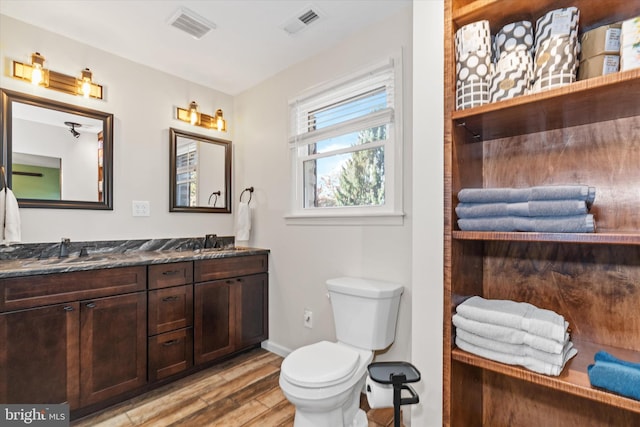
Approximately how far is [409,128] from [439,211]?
882mm

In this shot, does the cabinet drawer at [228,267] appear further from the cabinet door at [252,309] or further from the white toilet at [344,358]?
the white toilet at [344,358]

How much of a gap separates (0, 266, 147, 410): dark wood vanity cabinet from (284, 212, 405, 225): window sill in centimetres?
112

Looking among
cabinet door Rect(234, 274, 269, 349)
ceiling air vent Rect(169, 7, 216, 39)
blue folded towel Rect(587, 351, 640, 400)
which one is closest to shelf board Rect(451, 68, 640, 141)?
blue folded towel Rect(587, 351, 640, 400)

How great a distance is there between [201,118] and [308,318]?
79.1 inches

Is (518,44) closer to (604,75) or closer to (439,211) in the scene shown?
(604,75)

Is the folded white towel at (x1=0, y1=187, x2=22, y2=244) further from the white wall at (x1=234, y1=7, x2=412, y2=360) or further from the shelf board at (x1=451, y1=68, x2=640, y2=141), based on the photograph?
the shelf board at (x1=451, y1=68, x2=640, y2=141)

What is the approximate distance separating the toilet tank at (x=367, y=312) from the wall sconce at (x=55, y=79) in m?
2.21

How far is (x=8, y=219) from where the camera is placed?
1.79 m

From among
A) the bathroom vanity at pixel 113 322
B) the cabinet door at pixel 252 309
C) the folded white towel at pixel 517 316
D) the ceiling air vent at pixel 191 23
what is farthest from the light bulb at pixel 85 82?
the folded white towel at pixel 517 316

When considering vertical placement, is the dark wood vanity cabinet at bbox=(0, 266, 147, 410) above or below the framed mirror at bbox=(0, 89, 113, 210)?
below

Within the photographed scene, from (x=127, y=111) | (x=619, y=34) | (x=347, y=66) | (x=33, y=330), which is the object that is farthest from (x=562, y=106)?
(x=127, y=111)

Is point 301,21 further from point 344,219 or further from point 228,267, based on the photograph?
point 228,267

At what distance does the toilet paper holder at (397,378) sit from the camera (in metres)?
1.02

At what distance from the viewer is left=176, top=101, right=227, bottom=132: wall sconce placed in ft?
8.85
